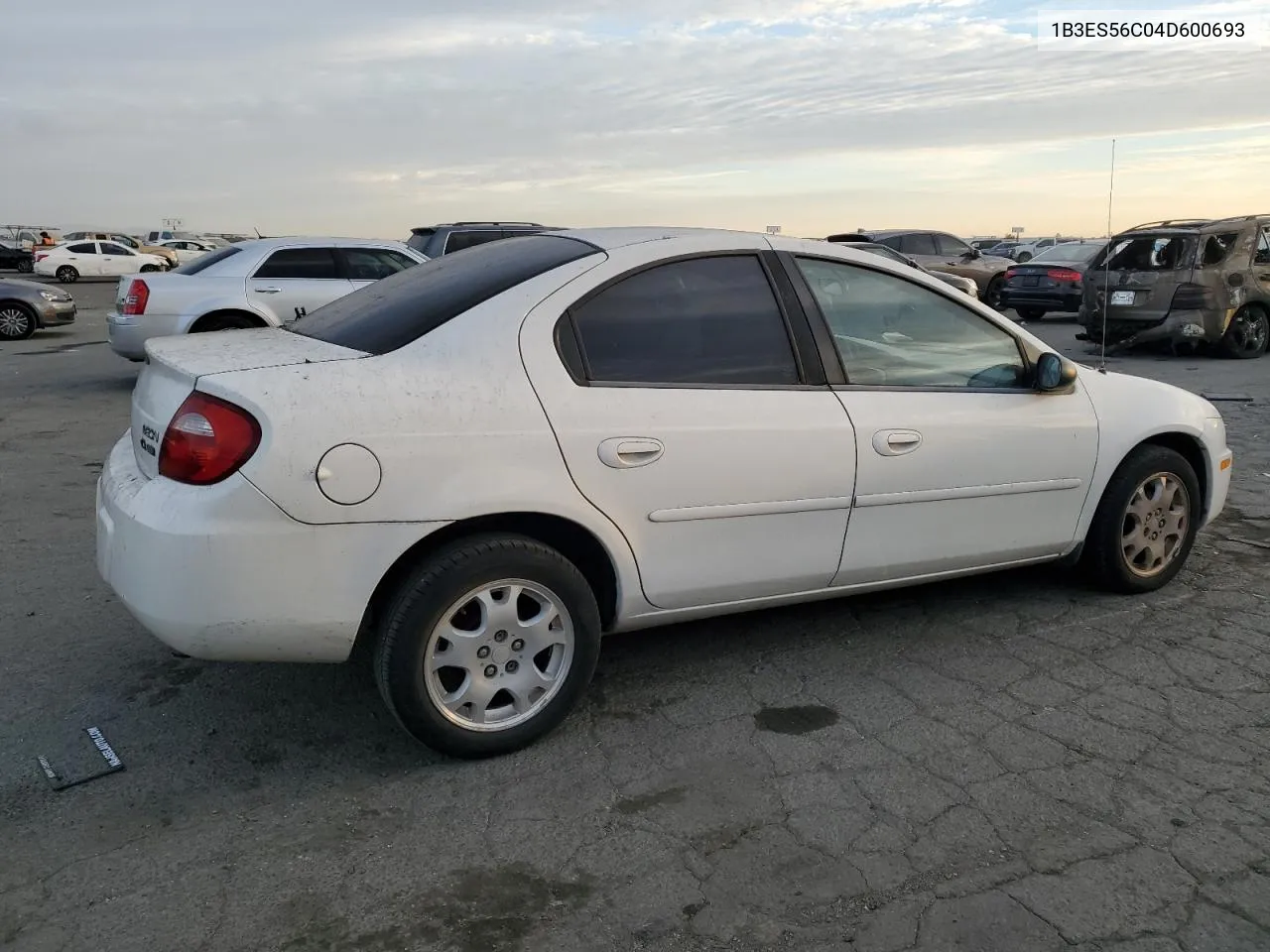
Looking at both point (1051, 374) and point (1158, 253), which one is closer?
point (1051, 374)

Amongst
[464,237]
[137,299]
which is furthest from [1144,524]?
[464,237]

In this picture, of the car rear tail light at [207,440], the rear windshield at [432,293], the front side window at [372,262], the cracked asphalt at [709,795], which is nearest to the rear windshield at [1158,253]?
the front side window at [372,262]

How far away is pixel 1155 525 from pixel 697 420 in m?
2.45

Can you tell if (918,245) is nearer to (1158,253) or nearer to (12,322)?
(1158,253)

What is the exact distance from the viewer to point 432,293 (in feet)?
11.9

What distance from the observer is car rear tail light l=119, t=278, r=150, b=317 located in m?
10.2

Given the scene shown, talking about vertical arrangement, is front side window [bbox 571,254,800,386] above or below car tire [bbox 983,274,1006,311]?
above

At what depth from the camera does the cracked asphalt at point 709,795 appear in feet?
8.38

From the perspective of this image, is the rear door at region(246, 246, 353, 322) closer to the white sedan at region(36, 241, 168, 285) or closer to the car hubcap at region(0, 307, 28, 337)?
the car hubcap at region(0, 307, 28, 337)

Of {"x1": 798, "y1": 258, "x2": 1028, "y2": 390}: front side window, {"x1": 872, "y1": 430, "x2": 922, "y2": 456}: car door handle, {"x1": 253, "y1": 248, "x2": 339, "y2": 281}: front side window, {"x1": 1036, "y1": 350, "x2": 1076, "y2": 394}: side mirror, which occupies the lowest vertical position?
{"x1": 872, "y1": 430, "x2": 922, "y2": 456}: car door handle

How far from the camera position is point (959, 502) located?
4.02 metres

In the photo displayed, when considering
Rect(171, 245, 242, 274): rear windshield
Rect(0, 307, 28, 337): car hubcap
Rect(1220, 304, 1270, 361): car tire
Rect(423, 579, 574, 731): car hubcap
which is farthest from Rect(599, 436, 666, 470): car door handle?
Rect(0, 307, 28, 337): car hubcap

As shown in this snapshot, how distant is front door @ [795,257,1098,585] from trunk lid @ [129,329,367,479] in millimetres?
1774

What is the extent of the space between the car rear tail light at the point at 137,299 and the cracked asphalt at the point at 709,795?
6.36m
